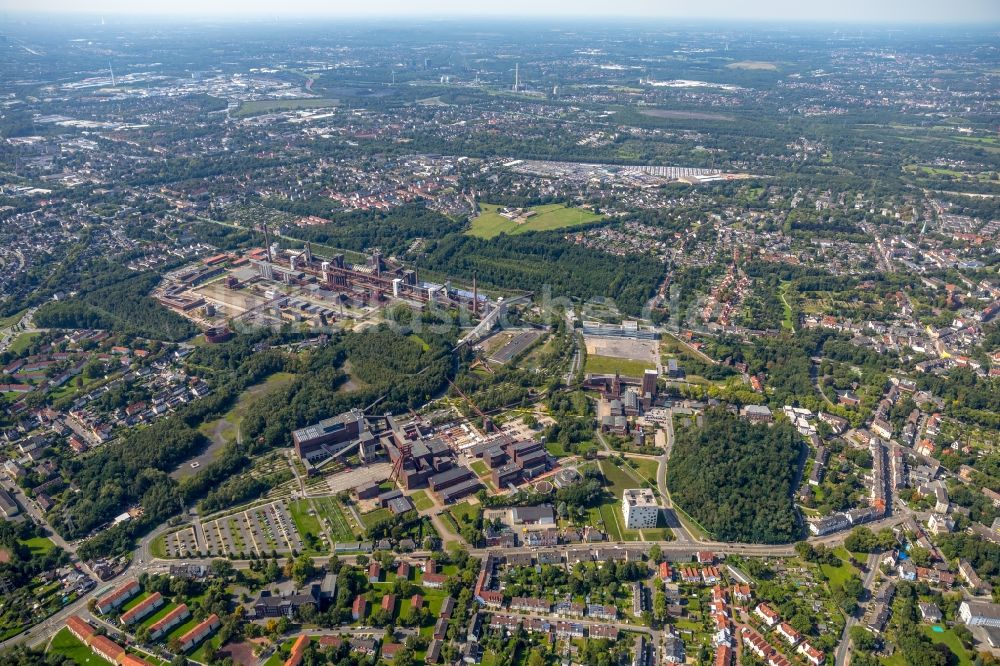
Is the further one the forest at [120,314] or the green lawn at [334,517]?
the forest at [120,314]

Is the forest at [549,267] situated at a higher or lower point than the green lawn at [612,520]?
higher

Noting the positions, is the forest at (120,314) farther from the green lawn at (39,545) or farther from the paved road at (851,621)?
the paved road at (851,621)

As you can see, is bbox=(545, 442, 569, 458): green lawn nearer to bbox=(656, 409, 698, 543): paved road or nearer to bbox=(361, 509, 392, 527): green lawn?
bbox=(656, 409, 698, 543): paved road

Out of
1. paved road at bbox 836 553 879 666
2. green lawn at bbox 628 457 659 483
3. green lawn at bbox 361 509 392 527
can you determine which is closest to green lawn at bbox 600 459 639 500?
green lawn at bbox 628 457 659 483

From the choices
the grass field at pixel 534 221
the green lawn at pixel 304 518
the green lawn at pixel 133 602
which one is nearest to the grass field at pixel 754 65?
the grass field at pixel 534 221

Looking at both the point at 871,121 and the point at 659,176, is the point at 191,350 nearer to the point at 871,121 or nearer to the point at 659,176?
the point at 659,176

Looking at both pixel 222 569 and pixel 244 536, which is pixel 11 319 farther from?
pixel 222 569
